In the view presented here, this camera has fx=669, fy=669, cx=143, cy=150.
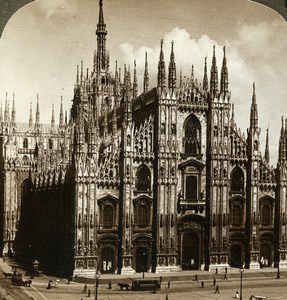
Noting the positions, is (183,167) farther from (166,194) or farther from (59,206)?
(59,206)

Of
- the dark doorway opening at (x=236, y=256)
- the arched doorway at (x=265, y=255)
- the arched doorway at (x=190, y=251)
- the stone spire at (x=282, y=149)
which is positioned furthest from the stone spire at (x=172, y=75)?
the arched doorway at (x=265, y=255)

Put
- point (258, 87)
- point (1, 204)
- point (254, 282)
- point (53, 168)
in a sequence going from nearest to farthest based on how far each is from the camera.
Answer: point (258, 87), point (254, 282), point (53, 168), point (1, 204)

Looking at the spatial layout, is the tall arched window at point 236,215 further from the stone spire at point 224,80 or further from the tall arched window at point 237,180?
the stone spire at point 224,80

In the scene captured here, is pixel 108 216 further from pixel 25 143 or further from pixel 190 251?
pixel 25 143

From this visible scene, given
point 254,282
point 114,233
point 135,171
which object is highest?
point 135,171

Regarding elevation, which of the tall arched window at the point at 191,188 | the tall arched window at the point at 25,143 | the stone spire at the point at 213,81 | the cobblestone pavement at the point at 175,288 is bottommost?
the cobblestone pavement at the point at 175,288

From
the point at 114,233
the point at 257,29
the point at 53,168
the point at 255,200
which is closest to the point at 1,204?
the point at 53,168

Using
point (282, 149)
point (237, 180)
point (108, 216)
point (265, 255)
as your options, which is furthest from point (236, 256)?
point (108, 216)
